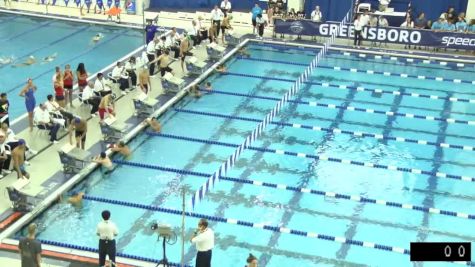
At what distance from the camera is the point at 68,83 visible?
14.1m

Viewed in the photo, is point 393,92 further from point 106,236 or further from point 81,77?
point 106,236

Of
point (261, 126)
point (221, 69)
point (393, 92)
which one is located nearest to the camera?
point (261, 126)

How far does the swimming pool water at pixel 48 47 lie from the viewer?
52.6ft

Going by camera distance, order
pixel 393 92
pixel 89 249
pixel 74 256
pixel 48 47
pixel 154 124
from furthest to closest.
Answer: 1. pixel 48 47
2. pixel 393 92
3. pixel 154 124
4. pixel 89 249
5. pixel 74 256

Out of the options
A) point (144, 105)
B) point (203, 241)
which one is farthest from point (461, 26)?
point (203, 241)

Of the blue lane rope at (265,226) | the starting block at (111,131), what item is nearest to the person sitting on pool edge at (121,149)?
the starting block at (111,131)

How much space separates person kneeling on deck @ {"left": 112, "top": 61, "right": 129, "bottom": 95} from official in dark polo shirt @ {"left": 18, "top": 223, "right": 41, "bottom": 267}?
7.56 m

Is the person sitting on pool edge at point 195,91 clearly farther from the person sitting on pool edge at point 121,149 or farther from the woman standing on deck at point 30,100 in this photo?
the woman standing on deck at point 30,100

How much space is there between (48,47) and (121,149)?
779 centimetres

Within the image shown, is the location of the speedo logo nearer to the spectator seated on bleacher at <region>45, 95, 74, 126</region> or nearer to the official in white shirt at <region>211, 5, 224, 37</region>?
the official in white shirt at <region>211, 5, 224, 37</region>

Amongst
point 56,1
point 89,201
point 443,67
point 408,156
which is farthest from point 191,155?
point 56,1

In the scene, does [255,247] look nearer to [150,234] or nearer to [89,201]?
[150,234]

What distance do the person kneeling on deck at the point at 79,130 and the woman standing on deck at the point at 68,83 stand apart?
1.98m

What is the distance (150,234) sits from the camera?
10094 mm
